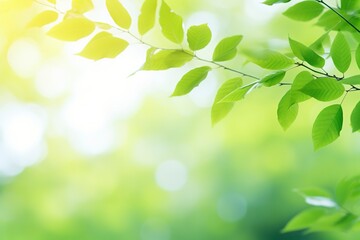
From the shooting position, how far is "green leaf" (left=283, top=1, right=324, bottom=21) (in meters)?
0.57

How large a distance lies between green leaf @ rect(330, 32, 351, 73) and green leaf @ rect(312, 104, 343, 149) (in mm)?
42

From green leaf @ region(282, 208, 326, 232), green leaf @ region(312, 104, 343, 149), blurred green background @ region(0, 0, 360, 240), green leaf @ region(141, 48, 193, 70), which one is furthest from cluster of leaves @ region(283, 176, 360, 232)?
blurred green background @ region(0, 0, 360, 240)

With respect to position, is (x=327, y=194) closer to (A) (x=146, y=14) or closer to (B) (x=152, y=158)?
(A) (x=146, y=14)

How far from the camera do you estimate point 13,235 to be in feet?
14.4

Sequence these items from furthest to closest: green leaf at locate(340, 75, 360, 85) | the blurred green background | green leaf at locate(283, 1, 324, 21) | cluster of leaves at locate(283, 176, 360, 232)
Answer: the blurred green background → cluster of leaves at locate(283, 176, 360, 232) → green leaf at locate(283, 1, 324, 21) → green leaf at locate(340, 75, 360, 85)

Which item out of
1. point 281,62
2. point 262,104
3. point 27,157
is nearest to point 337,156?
point 262,104

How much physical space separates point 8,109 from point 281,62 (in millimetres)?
5303

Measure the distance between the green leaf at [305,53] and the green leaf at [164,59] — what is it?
0.33 feet

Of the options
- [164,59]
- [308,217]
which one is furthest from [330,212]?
[164,59]

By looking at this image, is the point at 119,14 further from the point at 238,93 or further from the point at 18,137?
the point at 18,137

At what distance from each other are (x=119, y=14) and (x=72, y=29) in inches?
1.9

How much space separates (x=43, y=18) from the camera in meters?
0.54

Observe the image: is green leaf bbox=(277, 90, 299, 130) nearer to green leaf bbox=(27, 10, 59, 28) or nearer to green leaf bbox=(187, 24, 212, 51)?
green leaf bbox=(187, 24, 212, 51)

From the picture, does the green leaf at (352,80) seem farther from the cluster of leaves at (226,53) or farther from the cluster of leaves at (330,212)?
the cluster of leaves at (330,212)
